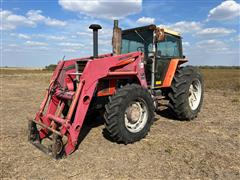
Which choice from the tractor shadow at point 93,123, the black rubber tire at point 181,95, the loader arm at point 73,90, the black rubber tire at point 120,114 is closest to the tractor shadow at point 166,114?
the tractor shadow at point 93,123

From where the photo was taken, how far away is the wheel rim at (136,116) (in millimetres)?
4762

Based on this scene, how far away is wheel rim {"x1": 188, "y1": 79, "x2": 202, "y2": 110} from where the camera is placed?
6867 mm

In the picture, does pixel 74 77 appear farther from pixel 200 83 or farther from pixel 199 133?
pixel 200 83

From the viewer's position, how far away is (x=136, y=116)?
16.0 ft

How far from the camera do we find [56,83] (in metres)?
5.10

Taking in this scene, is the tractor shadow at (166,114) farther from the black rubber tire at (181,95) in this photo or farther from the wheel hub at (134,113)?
the wheel hub at (134,113)

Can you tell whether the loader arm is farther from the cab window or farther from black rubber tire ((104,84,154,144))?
the cab window

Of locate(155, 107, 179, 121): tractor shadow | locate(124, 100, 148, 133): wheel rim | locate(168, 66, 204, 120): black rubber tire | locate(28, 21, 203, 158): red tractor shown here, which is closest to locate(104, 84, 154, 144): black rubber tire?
locate(28, 21, 203, 158): red tractor

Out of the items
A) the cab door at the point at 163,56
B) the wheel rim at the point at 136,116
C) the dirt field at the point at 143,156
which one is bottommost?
the dirt field at the point at 143,156

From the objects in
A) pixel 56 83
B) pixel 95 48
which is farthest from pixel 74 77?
pixel 95 48

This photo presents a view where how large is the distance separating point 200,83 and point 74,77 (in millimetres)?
3814

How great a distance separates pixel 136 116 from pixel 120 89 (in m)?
0.73

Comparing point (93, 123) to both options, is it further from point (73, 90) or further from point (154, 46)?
point (154, 46)

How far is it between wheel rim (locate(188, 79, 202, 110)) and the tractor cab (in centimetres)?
94
